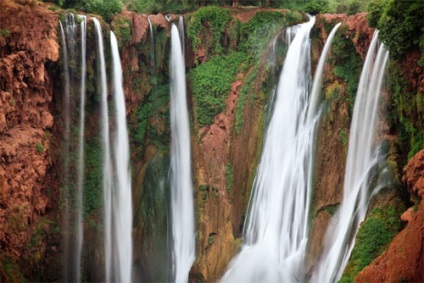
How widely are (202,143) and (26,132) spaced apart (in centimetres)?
611

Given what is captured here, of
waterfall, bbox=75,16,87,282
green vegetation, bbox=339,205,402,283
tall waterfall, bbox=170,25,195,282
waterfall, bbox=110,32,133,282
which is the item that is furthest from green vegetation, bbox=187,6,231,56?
green vegetation, bbox=339,205,402,283

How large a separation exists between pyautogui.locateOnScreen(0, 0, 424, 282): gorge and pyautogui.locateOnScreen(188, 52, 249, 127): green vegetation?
5 cm

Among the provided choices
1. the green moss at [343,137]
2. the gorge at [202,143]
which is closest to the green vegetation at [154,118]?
the gorge at [202,143]

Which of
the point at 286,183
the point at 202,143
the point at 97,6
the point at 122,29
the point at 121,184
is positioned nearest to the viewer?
the point at 286,183

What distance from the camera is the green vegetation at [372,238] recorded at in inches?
485

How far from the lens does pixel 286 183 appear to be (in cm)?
1688

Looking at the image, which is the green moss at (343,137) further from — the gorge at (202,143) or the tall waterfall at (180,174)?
the tall waterfall at (180,174)

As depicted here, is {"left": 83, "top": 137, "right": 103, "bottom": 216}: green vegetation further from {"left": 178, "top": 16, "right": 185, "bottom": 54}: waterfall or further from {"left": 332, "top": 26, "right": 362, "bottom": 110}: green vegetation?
{"left": 332, "top": 26, "right": 362, "bottom": 110}: green vegetation

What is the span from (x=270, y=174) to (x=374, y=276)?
6.77 meters

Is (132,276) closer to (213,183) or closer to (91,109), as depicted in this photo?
(213,183)

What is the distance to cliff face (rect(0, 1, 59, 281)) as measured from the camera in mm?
14805

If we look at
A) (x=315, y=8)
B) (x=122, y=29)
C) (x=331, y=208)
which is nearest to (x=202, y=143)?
(x=122, y=29)

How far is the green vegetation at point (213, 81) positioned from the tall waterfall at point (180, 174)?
1.85 feet

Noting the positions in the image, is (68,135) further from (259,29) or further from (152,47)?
(259,29)
